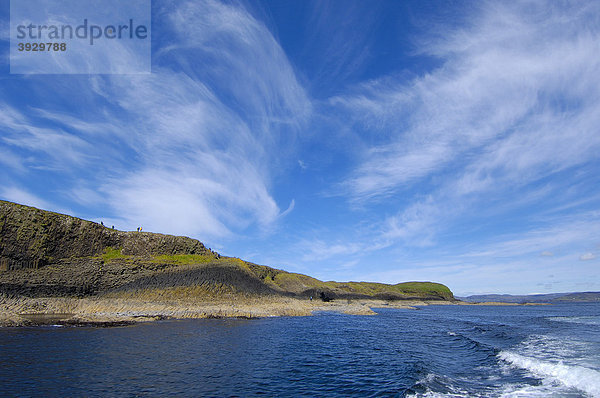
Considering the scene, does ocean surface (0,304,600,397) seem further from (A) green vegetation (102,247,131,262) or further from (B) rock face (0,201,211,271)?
(A) green vegetation (102,247,131,262)

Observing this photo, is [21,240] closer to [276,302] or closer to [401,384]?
[276,302]

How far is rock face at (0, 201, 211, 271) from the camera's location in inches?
2117

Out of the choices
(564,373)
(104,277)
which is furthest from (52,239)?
(564,373)

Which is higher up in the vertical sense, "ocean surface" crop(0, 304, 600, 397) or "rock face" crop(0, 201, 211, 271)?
"rock face" crop(0, 201, 211, 271)

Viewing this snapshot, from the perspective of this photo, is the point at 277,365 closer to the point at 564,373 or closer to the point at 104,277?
the point at 564,373

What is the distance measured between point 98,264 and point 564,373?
224 feet


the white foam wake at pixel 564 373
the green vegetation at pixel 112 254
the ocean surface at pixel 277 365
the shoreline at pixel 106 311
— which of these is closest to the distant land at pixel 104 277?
the green vegetation at pixel 112 254

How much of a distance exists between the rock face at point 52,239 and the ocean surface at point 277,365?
82.3 feet

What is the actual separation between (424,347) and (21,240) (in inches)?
2637

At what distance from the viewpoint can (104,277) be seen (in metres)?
58.0

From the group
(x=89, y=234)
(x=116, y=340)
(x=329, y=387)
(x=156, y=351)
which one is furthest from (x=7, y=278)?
(x=329, y=387)

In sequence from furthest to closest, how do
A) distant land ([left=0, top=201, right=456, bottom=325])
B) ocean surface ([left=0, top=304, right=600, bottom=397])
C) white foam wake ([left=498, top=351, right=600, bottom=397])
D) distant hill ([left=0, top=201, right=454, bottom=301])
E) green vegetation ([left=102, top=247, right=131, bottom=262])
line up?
green vegetation ([left=102, top=247, right=131, bottom=262]) → distant hill ([left=0, top=201, right=454, bottom=301]) → distant land ([left=0, top=201, right=456, bottom=325]) → white foam wake ([left=498, top=351, right=600, bottom=397]) → ocean surface ([left=0, top=304, right=600, bottom=397])

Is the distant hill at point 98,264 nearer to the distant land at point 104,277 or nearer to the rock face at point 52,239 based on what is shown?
the rock face at point 52,239

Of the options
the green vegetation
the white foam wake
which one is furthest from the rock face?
the white foam wake
